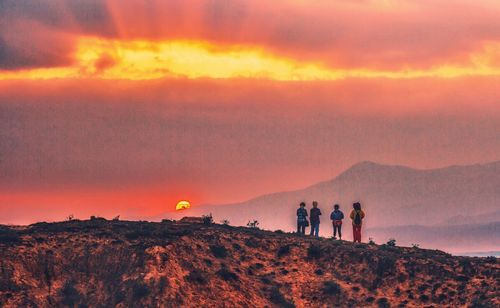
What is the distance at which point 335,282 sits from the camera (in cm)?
7912

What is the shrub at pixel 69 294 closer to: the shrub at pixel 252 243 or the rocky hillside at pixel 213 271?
the rocky hillside at pixel 213 271

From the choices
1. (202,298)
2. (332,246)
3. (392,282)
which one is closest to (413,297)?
(392,282)

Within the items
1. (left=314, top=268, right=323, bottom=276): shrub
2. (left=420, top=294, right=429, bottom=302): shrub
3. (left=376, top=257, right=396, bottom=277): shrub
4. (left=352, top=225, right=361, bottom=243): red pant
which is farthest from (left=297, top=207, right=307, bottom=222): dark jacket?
(left=420, top=294, right=429, bottom=302): shrub

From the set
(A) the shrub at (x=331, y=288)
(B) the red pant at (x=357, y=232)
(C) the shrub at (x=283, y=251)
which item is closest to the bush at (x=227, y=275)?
(C) the shrub at (x=283, y=251)

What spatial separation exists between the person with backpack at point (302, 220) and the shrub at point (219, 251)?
6.85 metres

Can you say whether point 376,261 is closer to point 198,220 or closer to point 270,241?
point 270,241

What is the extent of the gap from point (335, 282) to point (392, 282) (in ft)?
11.7

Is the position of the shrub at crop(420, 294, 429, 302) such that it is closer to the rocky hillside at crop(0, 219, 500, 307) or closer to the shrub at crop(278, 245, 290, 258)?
the rocky hillside at crop(0, 219, 500, 307)

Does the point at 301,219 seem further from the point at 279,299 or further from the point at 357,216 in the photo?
the point at 279,299

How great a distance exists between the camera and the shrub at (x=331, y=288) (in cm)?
7812

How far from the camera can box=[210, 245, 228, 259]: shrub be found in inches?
3145

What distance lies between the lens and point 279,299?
253 ft

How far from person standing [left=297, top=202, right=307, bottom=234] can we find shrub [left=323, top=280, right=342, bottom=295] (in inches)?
290

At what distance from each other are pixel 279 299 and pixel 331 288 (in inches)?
138
